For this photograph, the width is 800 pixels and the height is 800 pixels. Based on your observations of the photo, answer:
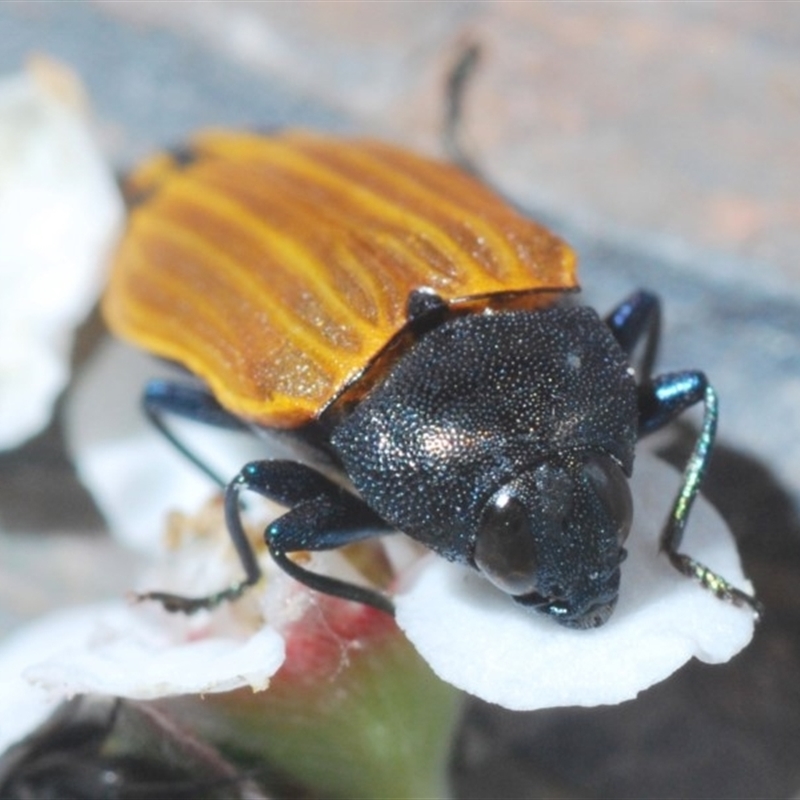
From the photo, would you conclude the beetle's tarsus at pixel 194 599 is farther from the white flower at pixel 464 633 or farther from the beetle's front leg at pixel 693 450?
the beetle's front leg at pixel 693 450

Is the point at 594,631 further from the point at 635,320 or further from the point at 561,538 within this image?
the point at 635,320

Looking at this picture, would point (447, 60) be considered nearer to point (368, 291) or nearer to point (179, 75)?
point (179, 75)

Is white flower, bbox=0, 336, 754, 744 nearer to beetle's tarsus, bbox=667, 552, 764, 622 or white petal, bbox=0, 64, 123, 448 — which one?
beetle's tarsus, bbox=667, 552, 764, 622

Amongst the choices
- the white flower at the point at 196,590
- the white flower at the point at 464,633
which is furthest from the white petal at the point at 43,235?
the white flower at the point at 464,633

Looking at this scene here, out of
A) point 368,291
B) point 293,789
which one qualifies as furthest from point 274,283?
point 293,789

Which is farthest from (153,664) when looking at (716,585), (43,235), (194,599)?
(43,235)

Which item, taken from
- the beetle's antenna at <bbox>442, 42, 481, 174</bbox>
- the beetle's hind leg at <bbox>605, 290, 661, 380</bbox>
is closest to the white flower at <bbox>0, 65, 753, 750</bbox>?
the beetle's hind leg at <bbox>605, 290, 661, 380</bbox>
